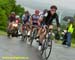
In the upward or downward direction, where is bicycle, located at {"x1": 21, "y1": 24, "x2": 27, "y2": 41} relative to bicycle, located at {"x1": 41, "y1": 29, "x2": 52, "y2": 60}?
downward

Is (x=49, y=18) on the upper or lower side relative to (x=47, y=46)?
upper

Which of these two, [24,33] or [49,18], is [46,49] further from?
[24,33]

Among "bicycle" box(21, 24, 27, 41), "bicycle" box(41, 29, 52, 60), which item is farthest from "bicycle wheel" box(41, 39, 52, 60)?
"bicycle" box(21, 24, 27, 41)

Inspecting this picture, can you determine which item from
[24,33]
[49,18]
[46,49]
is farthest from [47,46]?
[24,33]

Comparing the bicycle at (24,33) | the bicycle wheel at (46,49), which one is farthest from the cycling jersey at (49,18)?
the bicycle at (24,33)

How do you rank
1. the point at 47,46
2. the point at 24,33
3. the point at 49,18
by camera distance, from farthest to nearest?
the point at 24,33, the point at 49,18, the point at 47,46

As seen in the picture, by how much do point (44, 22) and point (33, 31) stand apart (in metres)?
4.33

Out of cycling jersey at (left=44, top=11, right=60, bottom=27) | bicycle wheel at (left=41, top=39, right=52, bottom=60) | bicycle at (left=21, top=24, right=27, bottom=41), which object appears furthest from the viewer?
bicycle at (left=21, top=24, right=27, bottom=41)

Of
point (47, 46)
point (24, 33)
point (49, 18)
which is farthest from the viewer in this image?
point (24, 33)

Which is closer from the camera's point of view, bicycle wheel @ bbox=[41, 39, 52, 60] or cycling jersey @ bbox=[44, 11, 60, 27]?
bicycle wheel @ bbox=[41, 39, 52, 60]

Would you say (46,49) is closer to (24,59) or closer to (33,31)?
(24,59)

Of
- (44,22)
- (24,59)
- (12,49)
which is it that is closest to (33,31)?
(12,49)

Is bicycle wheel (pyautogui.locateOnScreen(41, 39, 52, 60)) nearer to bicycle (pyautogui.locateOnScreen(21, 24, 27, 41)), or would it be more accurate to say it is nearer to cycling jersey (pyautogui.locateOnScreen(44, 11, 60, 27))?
cycling jersey (pyautogui.locateOnScreen(44, 11, 60, 27))

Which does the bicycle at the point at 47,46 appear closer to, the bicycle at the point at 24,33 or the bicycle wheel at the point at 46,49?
the bicycle wheel at the point at 46,49
